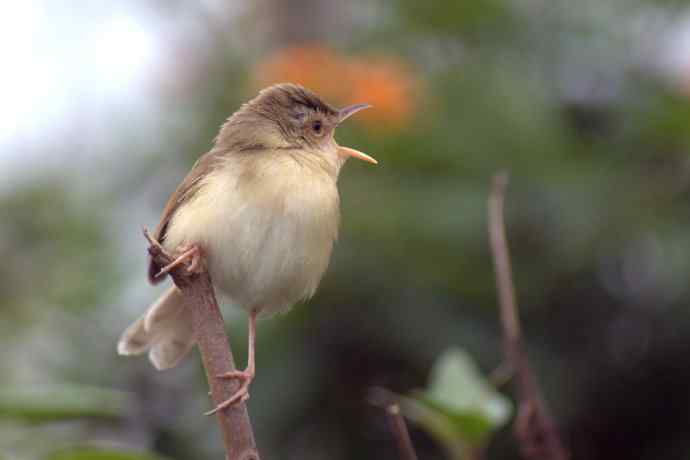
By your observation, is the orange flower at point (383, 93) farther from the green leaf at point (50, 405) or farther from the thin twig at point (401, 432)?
the thin twig at point (401, 432)

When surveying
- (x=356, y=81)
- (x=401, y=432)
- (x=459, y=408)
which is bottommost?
(x=401, y=432)

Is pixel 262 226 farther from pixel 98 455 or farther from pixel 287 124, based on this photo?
pixel 98 455

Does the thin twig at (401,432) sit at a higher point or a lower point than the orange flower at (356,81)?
lower

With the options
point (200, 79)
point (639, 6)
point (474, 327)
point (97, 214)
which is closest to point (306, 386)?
point (474, 327)

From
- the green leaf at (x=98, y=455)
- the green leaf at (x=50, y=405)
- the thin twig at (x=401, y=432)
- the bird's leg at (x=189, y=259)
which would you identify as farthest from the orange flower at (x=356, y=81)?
the thin twig at (x=401, y=432)

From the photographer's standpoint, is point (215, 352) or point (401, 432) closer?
point (401, 432)

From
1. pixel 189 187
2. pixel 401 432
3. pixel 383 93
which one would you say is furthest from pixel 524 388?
pixel 383 93
